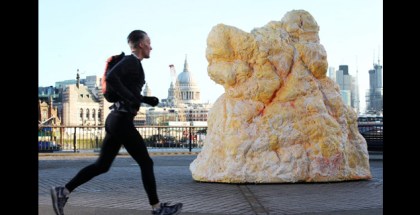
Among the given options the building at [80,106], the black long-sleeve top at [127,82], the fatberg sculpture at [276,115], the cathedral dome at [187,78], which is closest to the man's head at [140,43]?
the black long-sleeve top at [127,82]

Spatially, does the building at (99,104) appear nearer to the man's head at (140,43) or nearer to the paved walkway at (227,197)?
the paved walkway at (227,197)

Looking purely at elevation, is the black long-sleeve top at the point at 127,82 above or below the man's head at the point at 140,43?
below

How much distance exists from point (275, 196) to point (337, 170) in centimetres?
221

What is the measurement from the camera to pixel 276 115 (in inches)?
416

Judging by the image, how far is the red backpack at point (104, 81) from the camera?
5.96 m

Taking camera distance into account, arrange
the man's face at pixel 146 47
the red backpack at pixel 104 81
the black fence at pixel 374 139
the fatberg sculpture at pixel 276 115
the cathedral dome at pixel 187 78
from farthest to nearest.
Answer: the cathedral dome at pixel 187 78 < the black fence at pixel 374 139 < the fatberg sculpture at pixel 276 115 < the man's face at pixel 146 47 < the red backpack at pixel 104 81

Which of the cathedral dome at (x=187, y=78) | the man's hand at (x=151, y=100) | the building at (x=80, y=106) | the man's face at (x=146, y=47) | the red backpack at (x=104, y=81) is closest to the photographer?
the man's hand at (x=151, y=100)

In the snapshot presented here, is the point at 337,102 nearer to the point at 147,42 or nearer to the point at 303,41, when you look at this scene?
the point at 303,41

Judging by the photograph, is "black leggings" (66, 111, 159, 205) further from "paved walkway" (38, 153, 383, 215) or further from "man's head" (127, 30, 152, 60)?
"paved walkway" (38, 153, 383, 215)

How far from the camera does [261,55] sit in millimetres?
10742

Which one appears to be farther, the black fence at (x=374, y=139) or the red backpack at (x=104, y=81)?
the black fence at (x=374, y=139)

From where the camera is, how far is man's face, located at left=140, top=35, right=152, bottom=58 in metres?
6.12

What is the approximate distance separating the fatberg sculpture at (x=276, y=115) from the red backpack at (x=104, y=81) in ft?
14.9
